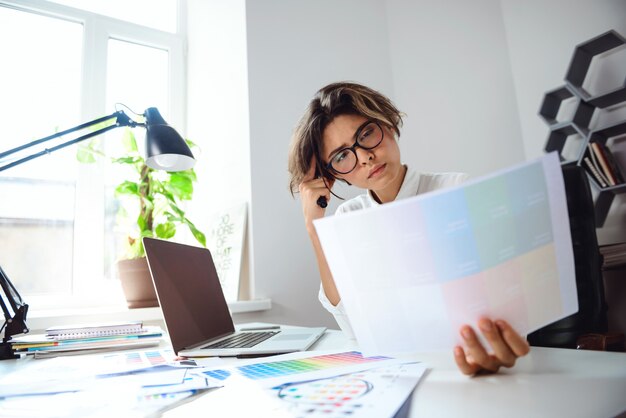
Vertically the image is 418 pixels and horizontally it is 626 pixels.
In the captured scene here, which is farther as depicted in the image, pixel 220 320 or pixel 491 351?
pixel 220 320

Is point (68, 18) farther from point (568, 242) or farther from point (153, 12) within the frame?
point (568, 242)

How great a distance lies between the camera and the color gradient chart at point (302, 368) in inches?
21.7

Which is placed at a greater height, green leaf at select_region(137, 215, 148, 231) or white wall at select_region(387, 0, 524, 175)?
white wall at select_region(387, 0, 524, 175)

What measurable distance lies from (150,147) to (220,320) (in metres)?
0.50

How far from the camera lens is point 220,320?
3.73 ft

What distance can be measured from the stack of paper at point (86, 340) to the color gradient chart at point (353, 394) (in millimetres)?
691

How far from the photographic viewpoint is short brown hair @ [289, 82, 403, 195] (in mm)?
1104

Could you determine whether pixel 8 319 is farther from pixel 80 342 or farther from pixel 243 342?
pixel 243 342

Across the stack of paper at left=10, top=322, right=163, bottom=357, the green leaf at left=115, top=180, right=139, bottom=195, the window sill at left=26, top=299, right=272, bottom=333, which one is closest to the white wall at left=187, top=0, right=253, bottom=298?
the window sill at left=26, top=299, right=272, bottom=333

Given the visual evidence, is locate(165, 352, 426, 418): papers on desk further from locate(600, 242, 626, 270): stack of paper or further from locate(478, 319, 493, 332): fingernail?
locate(600, 242, 626, 270): stack of paper

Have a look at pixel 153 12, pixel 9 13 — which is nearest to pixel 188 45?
pixel 153 12

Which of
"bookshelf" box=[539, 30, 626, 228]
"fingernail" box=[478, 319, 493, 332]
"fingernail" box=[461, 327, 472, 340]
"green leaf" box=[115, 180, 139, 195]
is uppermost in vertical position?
"bookshelf" box=[539, 30, 626, 228]

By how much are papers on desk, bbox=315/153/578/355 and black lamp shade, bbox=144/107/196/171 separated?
766 mm

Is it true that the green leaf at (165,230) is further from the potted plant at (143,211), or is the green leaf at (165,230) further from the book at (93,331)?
the book at (93,331)
